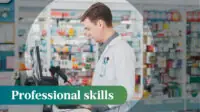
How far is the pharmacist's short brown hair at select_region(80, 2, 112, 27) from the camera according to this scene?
2.74 m

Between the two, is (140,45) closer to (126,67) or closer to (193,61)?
(126,67)

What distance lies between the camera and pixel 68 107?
→ 109 inches

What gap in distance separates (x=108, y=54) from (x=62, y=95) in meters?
0.47

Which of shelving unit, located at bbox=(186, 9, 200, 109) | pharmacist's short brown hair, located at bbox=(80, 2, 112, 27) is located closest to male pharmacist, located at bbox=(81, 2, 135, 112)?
pharmacist's short brown hair, located at bbox=(80, 2, 112, 27)

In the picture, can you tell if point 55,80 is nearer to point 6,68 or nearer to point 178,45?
point 6,68

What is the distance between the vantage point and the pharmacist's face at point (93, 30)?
9.00 ft

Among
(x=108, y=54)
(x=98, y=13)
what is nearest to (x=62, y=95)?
(x=108, y=54)

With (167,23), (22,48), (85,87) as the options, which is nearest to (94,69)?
(85,87)

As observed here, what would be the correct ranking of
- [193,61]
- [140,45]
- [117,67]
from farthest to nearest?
[193,61] < [140,45] < [117,67]

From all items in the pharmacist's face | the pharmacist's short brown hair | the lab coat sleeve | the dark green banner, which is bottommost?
the dark green banner

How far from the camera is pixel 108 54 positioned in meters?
2.74

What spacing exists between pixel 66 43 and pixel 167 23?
92 centimetres

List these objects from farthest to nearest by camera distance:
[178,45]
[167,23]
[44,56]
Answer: [178,45] → [167,23] → [44,56]

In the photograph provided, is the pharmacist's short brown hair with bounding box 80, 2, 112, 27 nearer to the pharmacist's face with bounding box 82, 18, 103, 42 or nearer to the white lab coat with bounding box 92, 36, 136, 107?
the pharmacist's face with bounding box 82, 18, 103, 42
